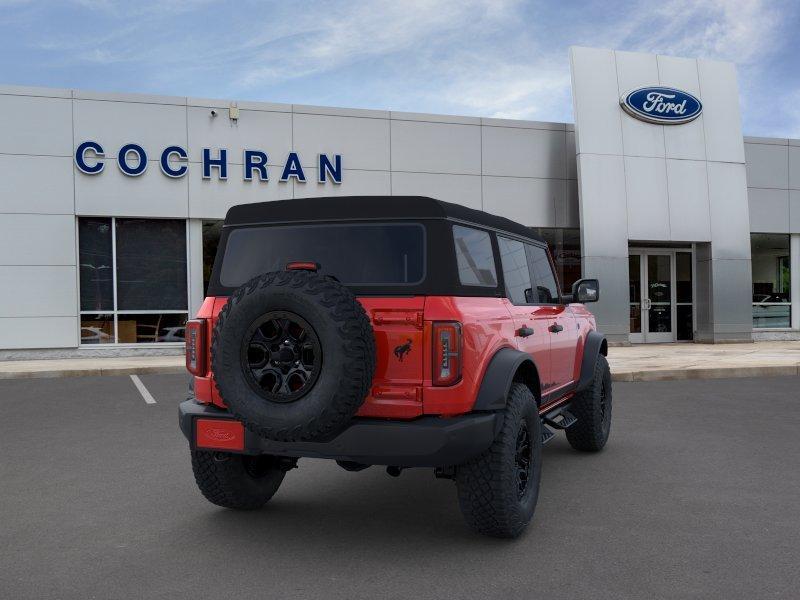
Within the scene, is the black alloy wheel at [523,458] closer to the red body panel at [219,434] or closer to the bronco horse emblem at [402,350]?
the bronco horse emblem at [402,350]

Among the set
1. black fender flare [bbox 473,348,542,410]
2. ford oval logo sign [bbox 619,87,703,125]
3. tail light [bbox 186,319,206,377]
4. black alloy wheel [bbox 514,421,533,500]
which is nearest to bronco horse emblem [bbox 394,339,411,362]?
black fender flare [bbox 473,348,542,410]

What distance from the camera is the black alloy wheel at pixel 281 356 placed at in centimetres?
379

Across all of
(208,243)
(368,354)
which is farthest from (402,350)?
(208,243)

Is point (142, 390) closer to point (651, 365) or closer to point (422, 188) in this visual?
point (651, 365)

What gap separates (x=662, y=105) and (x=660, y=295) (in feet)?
16.2

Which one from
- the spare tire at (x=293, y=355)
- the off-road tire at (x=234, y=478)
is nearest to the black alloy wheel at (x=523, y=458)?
the spare tire at (x=293, y=355)

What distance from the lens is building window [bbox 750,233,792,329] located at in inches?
834

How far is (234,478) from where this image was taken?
4.66m

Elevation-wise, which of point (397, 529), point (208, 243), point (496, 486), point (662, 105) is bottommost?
point (397, 529)

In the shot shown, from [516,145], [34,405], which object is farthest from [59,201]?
[516,145]

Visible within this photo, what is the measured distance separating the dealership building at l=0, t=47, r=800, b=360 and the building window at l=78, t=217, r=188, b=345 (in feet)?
0.10

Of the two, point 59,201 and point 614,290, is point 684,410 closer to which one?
point 614,290

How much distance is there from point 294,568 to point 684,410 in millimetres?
6631

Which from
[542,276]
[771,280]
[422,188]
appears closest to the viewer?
[542,276]
